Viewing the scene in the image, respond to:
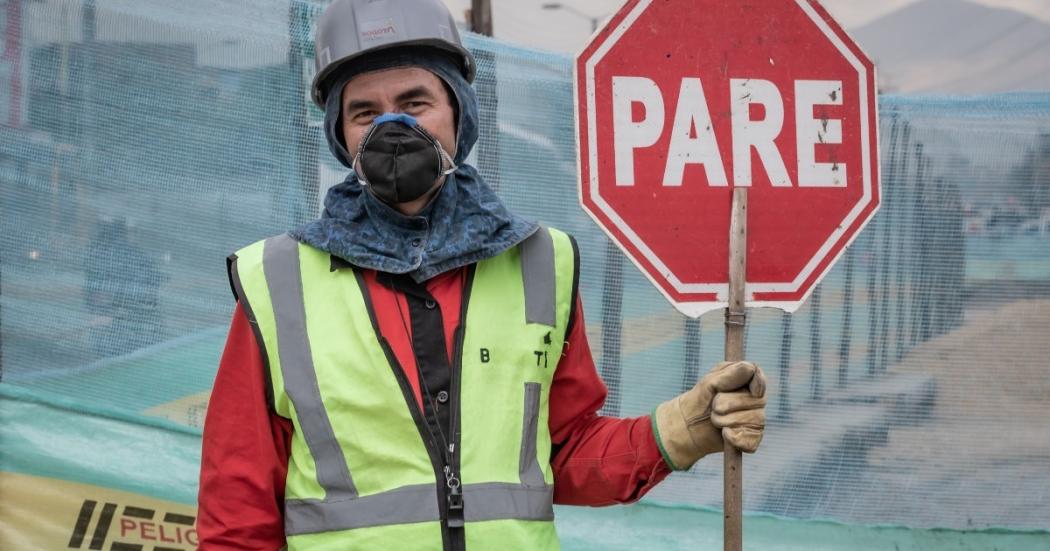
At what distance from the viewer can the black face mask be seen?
2.31 meters

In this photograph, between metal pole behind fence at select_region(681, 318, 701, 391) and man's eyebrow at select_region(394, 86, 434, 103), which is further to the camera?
metal pole behind fence at select_region(681, 318, 701, 391)

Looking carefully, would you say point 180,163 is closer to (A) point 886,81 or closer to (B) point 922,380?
(B) point 922,380

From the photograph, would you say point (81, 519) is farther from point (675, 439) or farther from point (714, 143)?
point (714, 143)

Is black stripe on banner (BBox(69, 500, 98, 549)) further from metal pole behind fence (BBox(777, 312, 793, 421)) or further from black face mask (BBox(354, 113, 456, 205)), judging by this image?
metal pole behind fence (BBox(777, 312, 793, 421))

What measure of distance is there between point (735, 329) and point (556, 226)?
250 centimetres

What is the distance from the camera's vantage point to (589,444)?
2.48 m

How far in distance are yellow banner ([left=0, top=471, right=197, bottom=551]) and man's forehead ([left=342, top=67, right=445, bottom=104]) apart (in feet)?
8.13

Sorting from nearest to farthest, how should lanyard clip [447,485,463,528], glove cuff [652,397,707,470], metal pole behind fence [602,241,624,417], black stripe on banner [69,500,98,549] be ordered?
lanyard clip [447,485,463,528] → glove cuff [652,397,707,470] → black stripe on banner [69,500,98,549] → metal pole behind fence [602,241,624,417]

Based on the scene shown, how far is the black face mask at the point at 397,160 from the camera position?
2314mm

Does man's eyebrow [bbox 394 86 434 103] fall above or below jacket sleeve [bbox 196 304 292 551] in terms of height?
above

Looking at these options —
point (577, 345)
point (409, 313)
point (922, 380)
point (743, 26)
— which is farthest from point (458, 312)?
point (922, 380)

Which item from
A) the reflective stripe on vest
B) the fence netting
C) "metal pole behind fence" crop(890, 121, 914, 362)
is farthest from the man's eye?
"metal pole behind fence" crop(890, 121, 914, 362)

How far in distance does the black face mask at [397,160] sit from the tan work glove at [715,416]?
66cm

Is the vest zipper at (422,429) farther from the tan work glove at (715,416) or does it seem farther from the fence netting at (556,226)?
the fence netting at (556,226)
